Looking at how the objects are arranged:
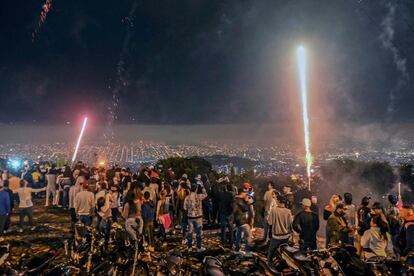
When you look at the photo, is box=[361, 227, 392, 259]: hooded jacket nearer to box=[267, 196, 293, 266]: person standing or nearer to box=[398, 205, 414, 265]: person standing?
box=[398, 205, 414, 265]: person standing

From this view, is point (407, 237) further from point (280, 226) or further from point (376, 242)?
point (280, 226)

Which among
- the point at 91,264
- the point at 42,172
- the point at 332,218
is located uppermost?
the point at 42,172

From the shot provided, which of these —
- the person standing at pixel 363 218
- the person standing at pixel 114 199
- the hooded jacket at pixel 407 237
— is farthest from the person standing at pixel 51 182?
the hooded jacket at pixel 407 237

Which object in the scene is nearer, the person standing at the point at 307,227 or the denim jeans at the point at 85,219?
the person standing at the point at 307,227

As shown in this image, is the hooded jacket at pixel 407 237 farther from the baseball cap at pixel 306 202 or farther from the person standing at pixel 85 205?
the person standing at pixel 85 205

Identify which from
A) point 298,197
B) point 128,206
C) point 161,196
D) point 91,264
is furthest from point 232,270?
point 161,196

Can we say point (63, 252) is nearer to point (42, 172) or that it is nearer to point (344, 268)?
point (344, 268)

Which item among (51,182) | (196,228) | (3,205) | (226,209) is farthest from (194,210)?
(51,182)

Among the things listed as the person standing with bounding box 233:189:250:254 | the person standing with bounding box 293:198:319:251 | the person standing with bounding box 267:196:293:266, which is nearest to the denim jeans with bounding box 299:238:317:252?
the person standing with bounding box 293:198:319:251
